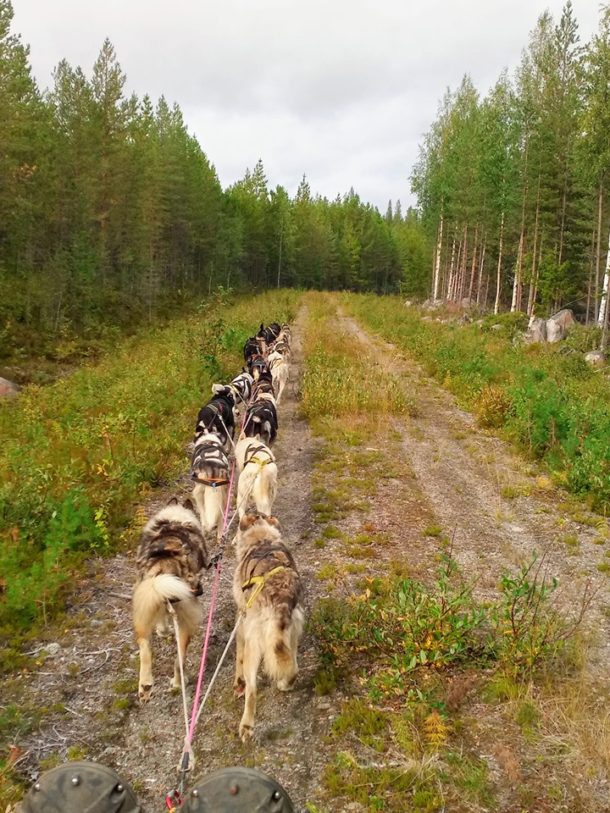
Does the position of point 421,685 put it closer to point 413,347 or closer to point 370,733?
point 370,733

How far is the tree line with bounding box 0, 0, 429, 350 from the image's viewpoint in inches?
939

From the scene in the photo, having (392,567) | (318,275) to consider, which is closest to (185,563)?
(392,567)

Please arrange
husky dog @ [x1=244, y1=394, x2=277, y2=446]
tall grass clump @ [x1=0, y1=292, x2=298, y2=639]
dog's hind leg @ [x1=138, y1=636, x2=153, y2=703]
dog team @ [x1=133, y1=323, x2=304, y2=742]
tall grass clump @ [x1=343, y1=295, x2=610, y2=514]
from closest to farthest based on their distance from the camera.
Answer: dog team @ [x1=133, y1=323, x2=304, y2=742] → dog's hind leg @ [x1=138, y1=636, x2=153, y2=703] → tall grass clump @ [x1=0, y1=292, x2=298, y2=639] → husky dog @ [x1=244, y1=394, x2=277, y2=446] → tall grass clump @ [x1=343, y1=295, x2=610, y2=514]

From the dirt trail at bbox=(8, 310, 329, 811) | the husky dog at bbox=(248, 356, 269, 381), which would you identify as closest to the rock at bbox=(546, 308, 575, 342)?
the husky dog at bbox=(248, 356, 269, 381)

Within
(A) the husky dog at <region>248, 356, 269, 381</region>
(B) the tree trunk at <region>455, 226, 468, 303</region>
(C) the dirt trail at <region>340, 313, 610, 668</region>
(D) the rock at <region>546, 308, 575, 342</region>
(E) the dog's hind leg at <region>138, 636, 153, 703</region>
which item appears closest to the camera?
(E) the dog's hind leg at <region>138, 636, 153, 703</region>

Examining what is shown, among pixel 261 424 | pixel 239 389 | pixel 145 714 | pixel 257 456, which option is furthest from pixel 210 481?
pixel 239 389

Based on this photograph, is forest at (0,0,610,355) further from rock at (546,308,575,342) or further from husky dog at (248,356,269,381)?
husky dog at (248,356,269,381)

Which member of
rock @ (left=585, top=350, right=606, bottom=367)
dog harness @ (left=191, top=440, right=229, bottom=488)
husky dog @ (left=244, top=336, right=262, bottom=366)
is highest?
rock @ (left=585, top=350, right=606, bottom=367)

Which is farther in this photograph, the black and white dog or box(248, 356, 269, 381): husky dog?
box(248, 356, 269, 381): husky dog

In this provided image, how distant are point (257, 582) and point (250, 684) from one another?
677 mm

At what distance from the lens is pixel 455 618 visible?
14.5 feet

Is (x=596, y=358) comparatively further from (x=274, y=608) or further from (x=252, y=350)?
(x=274, y=608)

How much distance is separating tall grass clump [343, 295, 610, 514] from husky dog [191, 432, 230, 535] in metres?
5.71

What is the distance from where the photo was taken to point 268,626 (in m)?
3.58
